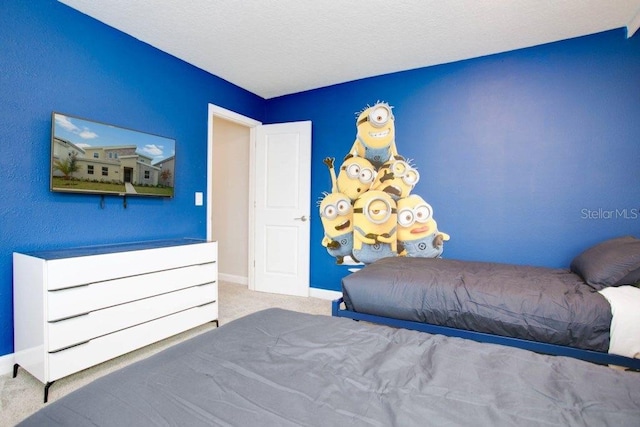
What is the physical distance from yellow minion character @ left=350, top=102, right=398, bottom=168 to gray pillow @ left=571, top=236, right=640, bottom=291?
202 cm

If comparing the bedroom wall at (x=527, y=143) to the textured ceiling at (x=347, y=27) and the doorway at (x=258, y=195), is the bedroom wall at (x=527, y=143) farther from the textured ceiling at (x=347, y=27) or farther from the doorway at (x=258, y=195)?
the doorway at (x=258, y=195)

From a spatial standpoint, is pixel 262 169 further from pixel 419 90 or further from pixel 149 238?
pixel 419 90

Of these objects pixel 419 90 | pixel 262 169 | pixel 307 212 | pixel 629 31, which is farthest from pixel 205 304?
pixel 629 31

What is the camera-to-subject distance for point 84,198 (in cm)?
247

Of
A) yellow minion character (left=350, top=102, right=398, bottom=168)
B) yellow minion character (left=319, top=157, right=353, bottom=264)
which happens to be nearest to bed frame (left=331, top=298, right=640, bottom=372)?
yellow minion character (left=319, top=157, right=353, bottom=264)

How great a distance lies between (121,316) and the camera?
221cm

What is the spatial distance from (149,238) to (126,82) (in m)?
1.37

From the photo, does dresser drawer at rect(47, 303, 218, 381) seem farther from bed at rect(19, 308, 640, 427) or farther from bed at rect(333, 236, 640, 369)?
bed at rect(19, 308, 640, 427)

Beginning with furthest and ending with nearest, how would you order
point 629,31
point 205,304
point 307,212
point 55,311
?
point 307,212
point 205,304
point 629,31
point 55,311

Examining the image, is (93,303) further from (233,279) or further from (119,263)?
(233,279)

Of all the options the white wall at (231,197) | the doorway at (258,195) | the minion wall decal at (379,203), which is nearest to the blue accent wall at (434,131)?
the minion wall decal at (379,203)

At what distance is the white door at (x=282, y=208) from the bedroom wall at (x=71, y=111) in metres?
1.05

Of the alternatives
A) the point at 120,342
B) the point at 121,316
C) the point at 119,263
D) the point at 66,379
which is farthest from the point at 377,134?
the point at 66,379

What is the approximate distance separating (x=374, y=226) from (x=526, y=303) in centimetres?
182
